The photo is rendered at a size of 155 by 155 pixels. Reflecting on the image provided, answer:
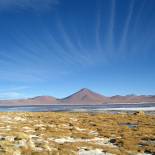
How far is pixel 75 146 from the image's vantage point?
68.2ft

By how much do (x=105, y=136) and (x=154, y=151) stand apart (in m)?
8.58

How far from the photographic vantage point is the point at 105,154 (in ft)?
61.2

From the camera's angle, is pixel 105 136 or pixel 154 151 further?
pixel 105 136

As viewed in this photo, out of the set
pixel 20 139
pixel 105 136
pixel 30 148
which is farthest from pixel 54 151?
pixel 105 136

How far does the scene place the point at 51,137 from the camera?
1041 inches

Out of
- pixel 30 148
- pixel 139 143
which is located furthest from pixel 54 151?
pixel 139 143

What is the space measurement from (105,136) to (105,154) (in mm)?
9449

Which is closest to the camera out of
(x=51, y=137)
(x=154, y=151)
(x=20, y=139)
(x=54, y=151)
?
(x=54, y=151)

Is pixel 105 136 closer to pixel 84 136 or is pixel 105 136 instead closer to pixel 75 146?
pixel 84 136

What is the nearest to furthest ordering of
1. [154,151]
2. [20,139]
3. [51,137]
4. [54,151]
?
[54,151], [154,151], [20,139], [51,137]

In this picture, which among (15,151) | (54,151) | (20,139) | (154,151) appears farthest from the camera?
(20,139)

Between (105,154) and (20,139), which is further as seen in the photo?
(20,139)

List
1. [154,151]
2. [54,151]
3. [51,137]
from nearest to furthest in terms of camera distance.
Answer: [54,151] → [154,151] → [51,137]

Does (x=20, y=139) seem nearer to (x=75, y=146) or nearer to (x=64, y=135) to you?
(x=75, y=146)
